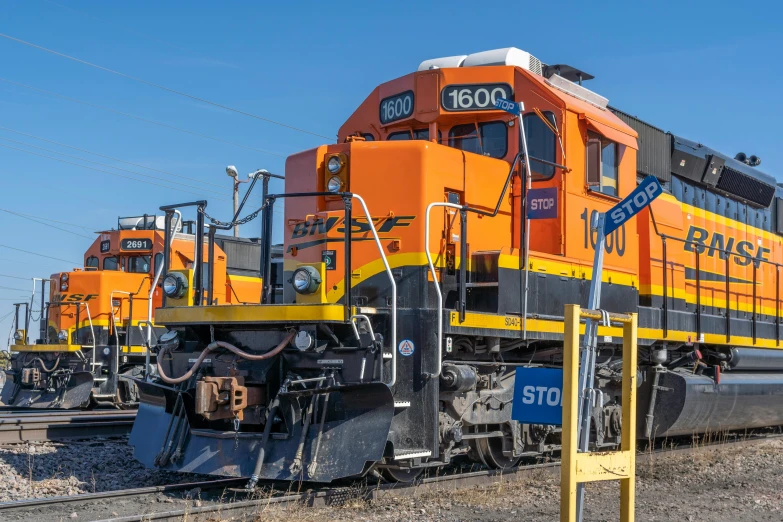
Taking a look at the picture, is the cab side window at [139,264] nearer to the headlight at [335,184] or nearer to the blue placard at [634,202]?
the headlight at [335,184]

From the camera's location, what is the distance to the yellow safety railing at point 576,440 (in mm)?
4320

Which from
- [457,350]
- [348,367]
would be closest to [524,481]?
[457,350]

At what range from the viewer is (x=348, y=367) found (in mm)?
6633

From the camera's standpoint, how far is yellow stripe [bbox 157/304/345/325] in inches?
255

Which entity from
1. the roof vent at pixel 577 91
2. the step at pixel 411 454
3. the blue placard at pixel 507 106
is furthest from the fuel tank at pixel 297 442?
the roof vent at pixel 577 91

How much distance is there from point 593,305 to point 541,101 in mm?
3842

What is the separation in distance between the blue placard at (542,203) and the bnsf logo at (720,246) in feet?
12.4

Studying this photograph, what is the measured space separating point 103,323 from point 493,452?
412 inches

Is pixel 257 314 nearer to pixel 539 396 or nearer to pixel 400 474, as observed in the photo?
pixel 400 474

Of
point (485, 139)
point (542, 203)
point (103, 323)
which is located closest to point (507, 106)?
point (542, 203)

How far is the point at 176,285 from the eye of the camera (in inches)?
303

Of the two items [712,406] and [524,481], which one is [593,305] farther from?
[712,406]

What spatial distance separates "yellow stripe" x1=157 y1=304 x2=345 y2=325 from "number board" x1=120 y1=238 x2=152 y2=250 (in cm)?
993

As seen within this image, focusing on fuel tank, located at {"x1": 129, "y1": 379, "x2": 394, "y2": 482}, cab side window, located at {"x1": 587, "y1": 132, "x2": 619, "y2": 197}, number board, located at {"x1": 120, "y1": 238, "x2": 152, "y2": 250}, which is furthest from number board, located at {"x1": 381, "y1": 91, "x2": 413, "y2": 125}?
number board, located at {"x1": 120, "y1": 238, "x2": 152, "y2": 250}
